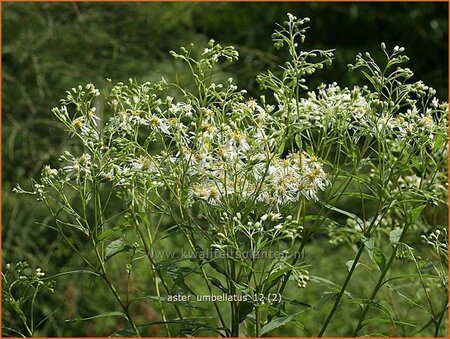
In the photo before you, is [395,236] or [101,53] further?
[101,53]

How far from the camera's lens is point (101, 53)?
3.79 metres

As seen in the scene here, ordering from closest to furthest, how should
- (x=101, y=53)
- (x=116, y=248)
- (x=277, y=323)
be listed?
(x=277, y=323) < (x=116, y=248) < (x=101, y=53)

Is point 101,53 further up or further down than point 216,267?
further down

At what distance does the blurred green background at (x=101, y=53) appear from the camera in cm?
332

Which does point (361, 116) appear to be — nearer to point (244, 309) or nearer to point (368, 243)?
point (368, 243)

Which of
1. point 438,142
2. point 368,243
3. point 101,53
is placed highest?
point 438,142

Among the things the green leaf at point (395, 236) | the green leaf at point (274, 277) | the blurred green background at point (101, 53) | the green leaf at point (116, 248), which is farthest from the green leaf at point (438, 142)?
the blurred green background at point (101, 53)

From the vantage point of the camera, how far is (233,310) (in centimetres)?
110

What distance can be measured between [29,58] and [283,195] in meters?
2.84

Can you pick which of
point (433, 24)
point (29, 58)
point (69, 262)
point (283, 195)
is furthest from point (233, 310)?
point (433, 24)

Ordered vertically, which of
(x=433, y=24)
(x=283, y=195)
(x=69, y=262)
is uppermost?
(x=283, y=195)

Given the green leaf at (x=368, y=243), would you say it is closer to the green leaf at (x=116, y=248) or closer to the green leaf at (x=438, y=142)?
the green leaf at (x=438, y=142)

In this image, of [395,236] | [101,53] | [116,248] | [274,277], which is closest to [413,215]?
[395,236]

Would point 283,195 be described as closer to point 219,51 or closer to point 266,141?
point 266,141
